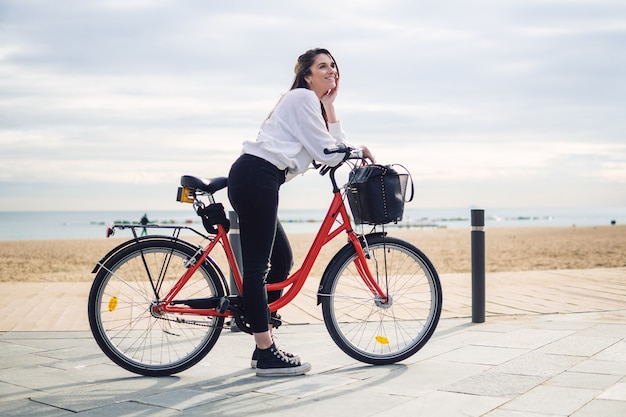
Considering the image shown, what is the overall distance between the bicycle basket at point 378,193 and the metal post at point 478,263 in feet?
6.01

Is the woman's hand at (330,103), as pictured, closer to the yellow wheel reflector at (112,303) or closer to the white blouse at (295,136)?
the white blouse at (295,136)

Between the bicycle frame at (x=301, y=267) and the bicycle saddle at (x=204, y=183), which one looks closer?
the bicycle saddle at (x=204, y=183)

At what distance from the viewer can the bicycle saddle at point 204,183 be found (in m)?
4.01

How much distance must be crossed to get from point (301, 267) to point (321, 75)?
1183 mm

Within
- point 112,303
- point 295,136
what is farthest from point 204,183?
point 112,303

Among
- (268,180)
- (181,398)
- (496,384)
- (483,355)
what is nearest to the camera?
(181,398)

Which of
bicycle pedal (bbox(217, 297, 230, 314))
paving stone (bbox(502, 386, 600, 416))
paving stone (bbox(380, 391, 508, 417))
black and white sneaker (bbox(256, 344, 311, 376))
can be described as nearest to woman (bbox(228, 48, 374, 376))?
black and white sneaker (bbox(256, 344, 311, 376))

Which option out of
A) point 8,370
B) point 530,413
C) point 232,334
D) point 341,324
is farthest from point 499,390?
point 8,370

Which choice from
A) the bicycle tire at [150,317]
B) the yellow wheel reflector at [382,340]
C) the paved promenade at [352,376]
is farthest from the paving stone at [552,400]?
the bicycle tire at [150,317]

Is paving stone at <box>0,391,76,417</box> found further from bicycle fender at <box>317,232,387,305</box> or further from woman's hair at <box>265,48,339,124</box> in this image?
woman's hair at <box>265,48,339,124</box>

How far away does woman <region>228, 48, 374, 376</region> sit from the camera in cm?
397

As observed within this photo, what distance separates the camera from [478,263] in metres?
5.89

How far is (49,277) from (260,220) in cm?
895

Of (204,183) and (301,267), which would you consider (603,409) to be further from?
(204,183)
